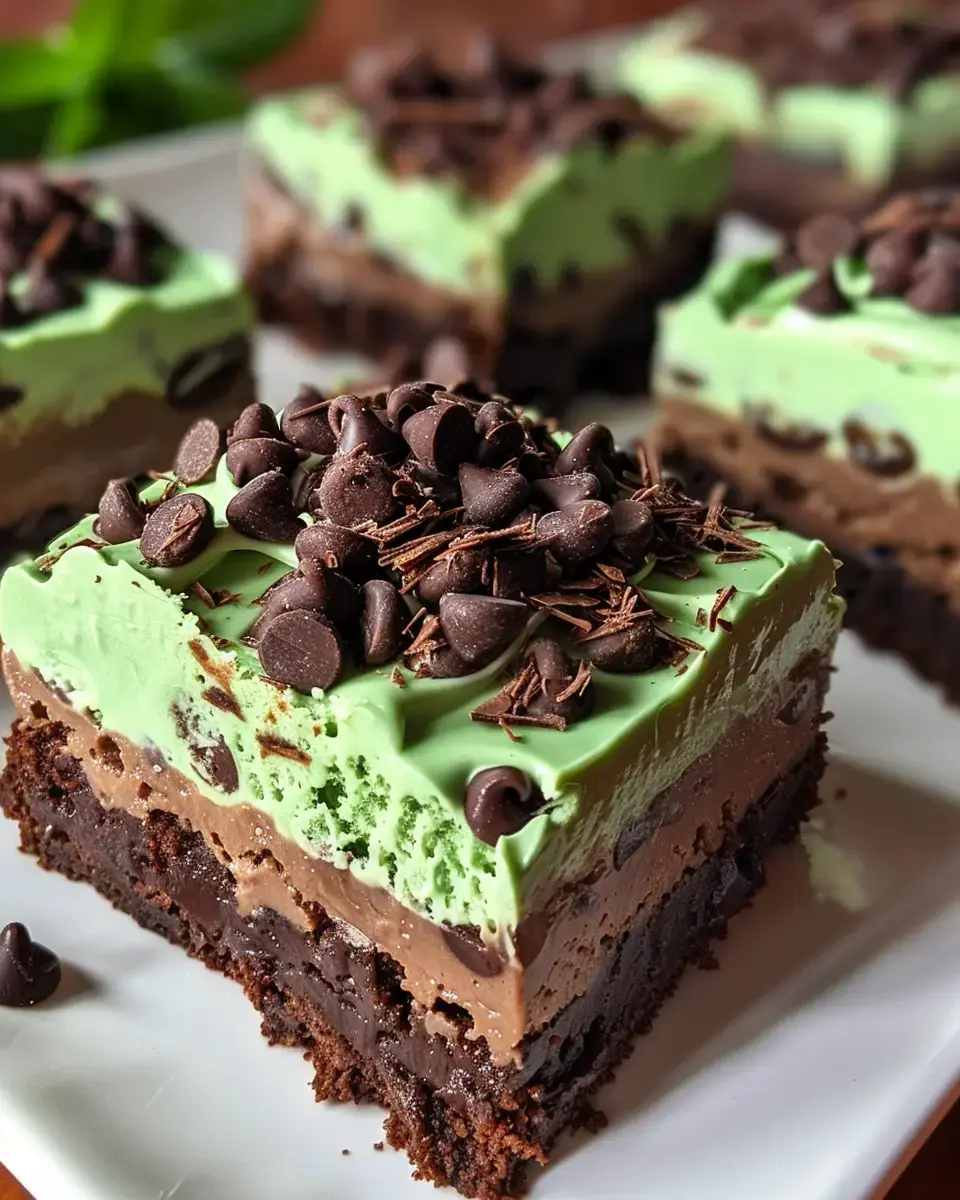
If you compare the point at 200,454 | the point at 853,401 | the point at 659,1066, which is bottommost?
the point at 659,1066

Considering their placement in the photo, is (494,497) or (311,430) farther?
(311,430)

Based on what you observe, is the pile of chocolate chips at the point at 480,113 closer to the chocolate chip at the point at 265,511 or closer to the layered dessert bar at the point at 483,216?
the layered dessert bar at the point at 483,216

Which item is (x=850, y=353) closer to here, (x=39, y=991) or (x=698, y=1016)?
(x=698, y=1016)

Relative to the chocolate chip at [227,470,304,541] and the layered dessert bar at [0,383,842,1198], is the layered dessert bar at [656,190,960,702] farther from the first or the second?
the chocolate chip at [227,470,304,541]

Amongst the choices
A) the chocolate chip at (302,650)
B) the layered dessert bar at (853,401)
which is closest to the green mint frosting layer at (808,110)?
the layered dessert bar at (853,401)

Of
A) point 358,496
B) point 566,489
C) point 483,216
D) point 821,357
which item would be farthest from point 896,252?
point 358,496

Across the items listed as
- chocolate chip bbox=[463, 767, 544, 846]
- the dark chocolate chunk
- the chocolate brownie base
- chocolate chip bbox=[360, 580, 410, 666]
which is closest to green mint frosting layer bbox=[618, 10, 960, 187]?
the dark chocolate chunk

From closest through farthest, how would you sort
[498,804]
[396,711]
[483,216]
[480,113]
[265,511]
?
[498,804] → [396,711] → [265,511] → [483,216] → [480,113]

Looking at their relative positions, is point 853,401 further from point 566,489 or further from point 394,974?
point 394,974
